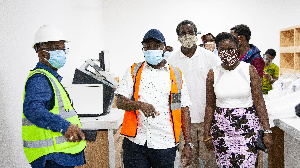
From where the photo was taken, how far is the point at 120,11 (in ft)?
25.2

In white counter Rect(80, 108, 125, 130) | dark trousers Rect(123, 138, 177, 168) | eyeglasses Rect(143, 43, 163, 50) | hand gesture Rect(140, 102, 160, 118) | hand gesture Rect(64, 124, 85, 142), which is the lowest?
dark trousers Rect(123, 138, 177, 168)

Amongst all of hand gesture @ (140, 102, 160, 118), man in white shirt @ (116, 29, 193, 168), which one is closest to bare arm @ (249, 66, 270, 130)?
man in white shirt @ (116, 29, 193, 168)

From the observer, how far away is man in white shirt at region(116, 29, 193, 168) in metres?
1.80

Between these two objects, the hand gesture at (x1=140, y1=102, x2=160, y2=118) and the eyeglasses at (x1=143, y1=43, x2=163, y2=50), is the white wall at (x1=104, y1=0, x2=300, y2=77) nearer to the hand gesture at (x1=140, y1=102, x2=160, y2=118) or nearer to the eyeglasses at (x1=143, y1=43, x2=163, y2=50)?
the eyeglasses at (x1=143, y1=43, x2=163, y2=50)

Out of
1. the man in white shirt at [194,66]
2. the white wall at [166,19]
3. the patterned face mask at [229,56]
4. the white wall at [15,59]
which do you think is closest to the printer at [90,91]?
the white wall at [15,59]

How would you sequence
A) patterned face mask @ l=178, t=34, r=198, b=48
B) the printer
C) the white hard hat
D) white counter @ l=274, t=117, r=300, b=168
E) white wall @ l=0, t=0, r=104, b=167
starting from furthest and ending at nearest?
patterned face mask @ l=178, t=34, r=198, b=48 → the printer → white wall @ l=0, t=0, r=104, b=167 → white counter @ l=274, t=117, r=300, b=168 → the white hard hat

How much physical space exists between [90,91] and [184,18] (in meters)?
5.61

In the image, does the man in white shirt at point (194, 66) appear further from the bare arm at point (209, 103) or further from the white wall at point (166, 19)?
the white wall at point (166, 19)

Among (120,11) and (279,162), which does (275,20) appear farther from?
(279,162)

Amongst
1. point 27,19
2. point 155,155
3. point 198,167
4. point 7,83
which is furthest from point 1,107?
point 198,167

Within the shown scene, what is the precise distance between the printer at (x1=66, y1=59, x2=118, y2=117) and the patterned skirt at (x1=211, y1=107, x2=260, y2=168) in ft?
3.17

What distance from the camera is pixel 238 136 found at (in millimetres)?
1968

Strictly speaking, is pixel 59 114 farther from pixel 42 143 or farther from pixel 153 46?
pixel 153 46

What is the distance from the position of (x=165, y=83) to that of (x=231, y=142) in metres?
0.59
